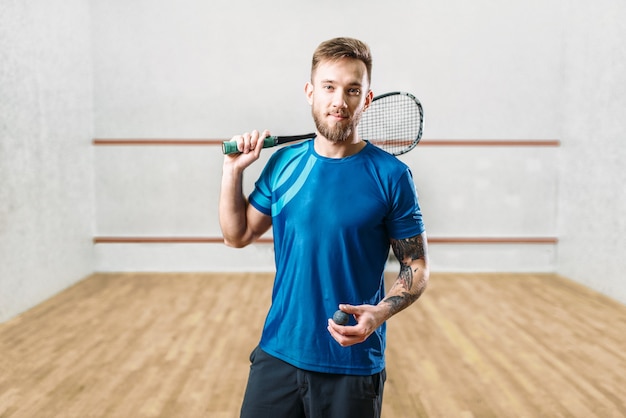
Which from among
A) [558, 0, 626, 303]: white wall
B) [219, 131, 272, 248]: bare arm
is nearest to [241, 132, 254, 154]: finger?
[219, 131, 272, 248]: bare arm

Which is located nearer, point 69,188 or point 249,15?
point 69,188

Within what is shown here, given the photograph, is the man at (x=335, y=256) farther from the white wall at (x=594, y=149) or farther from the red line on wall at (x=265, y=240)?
the red line on wall at (x=265, y=240)

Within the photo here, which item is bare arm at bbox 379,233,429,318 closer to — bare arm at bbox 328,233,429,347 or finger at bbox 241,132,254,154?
bare arm at bbox 328,233,429,347

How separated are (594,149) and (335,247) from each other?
12.5 ft

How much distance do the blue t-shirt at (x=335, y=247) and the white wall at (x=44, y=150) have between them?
282 centimetres

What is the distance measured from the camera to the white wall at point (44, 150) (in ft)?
11.5

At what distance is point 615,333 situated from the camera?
10.9 feet

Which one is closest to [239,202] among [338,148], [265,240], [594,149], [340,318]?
[338,148]

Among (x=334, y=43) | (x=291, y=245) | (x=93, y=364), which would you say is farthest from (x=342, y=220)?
(x=93, y=364)

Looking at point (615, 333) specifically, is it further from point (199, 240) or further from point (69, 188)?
point (69, 188)

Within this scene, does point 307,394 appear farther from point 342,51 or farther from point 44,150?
point 44,150

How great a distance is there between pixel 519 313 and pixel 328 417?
288cm

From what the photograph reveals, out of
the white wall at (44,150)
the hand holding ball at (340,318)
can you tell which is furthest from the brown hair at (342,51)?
the white wall at (44,150)

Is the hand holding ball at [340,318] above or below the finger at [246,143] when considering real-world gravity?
below
